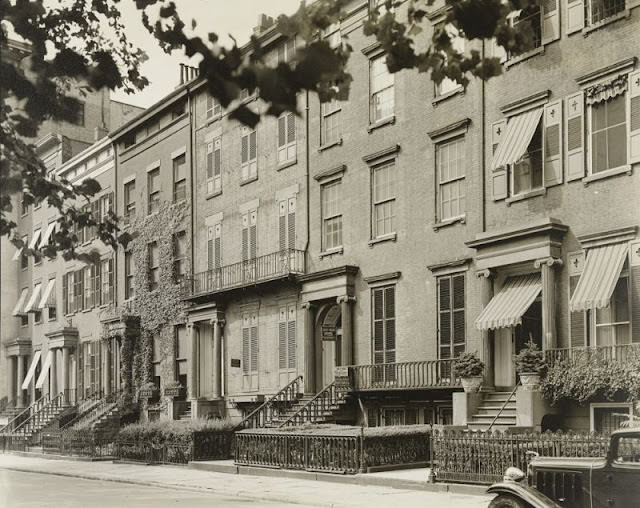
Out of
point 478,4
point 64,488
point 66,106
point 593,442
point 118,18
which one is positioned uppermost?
point 118,18

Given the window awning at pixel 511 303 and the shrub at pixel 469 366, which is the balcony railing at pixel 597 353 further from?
the shrub at pixel 469 366

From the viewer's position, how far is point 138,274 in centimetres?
4125

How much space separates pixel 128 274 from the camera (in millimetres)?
42688

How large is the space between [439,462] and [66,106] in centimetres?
1271

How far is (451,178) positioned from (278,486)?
31.0 feet

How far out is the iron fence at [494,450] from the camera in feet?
55.1

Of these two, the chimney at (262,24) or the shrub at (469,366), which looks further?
the chimney at (262,24)

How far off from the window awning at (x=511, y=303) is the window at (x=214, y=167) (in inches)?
604

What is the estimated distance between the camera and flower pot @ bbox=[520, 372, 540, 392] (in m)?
21.4

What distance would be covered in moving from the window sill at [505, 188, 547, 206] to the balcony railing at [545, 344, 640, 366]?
3718 millimetres

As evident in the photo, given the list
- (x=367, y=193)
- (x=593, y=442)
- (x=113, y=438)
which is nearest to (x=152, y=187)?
(x=113, y=438)

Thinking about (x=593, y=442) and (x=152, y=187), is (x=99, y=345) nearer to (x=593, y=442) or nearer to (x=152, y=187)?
(x=152, y=187)

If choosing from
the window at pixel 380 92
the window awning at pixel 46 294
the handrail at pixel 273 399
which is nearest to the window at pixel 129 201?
the window awning at pixel 46 294

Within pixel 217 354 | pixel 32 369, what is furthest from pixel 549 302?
pixel 32 369
